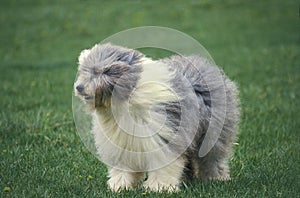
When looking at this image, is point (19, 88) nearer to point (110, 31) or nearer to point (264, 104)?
point (264, 104)

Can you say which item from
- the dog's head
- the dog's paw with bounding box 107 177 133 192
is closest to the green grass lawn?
the dog's paw with bounding box 107 177 133 192

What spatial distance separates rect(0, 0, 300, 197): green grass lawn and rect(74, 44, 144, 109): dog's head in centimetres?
81

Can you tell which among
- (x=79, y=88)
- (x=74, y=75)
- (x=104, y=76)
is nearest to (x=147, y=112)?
(x=104, y=76)

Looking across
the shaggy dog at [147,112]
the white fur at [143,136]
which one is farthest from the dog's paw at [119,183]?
the white fur at [143,136]

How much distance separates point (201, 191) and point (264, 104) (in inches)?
139

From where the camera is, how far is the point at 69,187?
486cm

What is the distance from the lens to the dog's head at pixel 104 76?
14.5 ft

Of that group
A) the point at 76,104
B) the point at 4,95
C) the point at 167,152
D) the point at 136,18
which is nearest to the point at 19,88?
the point at 4,95

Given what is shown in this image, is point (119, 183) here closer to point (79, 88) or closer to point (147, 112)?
point (147, 112)

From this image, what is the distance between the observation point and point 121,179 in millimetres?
4988

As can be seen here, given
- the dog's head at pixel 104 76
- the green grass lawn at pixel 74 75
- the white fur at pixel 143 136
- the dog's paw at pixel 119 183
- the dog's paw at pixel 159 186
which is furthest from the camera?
the green grass lawn at pixel 74 75

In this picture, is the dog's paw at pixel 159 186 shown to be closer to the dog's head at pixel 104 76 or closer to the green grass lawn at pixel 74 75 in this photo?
the green grass lawn at pixel 74 75

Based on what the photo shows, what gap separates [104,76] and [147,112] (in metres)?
0.44

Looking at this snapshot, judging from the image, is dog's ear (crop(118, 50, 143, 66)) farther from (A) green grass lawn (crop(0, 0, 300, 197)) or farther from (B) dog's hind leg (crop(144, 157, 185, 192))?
(A) green grass lawn (crop(0, 0, 300, 197))
